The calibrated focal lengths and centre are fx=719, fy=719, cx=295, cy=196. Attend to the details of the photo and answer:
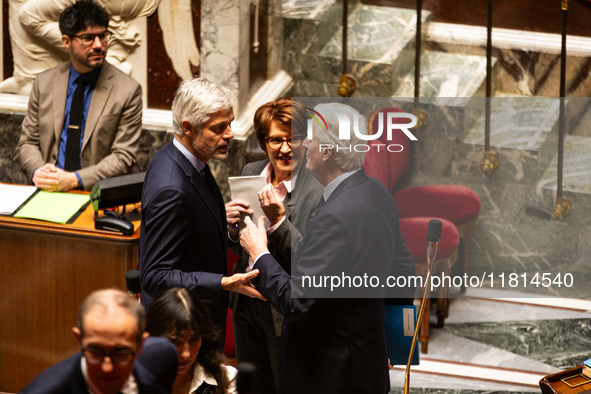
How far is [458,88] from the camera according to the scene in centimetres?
422

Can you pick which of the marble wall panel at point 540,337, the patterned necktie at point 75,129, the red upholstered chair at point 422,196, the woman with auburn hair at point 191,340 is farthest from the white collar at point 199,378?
the patterned necktie at point 75,129

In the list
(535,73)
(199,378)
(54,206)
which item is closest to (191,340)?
(199,378)

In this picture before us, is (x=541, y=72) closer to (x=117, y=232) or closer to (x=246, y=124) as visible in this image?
(x=246, y=124)

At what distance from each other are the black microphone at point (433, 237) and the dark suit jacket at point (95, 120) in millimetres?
1979

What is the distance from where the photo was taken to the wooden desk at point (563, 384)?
7.46 feet

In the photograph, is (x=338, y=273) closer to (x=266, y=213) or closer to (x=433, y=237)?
(x=433, y=237)

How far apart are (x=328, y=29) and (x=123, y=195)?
7.35 ft

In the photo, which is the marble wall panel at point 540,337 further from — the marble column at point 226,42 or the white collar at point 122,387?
the marble column at point 226,42

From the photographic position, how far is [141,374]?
150 cm

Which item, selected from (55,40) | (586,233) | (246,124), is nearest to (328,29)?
(246,124)

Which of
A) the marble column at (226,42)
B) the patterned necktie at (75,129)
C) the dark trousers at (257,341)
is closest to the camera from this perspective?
the dark trousers at (257,341)

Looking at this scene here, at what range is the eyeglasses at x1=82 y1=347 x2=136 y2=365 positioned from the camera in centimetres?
140

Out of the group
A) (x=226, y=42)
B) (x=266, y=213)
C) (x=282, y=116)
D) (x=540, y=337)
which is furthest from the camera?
(x=226, y=42)

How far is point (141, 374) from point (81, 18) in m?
2.51
